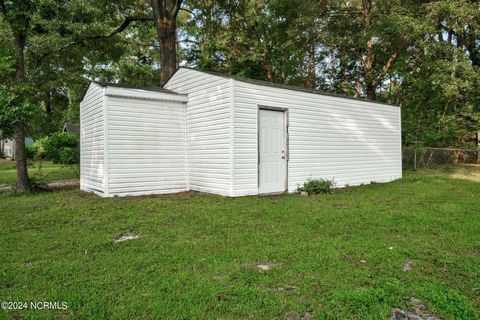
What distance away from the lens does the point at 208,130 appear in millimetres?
8219

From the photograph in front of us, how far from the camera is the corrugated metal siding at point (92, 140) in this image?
8008 millimetres

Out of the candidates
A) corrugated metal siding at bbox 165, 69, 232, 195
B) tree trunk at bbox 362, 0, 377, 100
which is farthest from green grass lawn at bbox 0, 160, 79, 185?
tree trunk at bbox 362, 0, 377, 100

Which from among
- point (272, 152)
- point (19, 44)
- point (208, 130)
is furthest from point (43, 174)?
Answer: point (272, 152)

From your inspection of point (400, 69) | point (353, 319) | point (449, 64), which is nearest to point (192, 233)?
point (353, 319)

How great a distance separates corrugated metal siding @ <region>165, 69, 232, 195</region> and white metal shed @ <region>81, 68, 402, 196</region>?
0.02 metres

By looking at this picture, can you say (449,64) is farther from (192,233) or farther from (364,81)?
(192,233)

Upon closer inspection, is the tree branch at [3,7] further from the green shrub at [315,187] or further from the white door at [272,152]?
the green shrub at [315,187]

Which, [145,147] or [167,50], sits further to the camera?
[167,50]

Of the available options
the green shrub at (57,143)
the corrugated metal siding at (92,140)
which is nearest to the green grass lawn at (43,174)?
the corrugated metal siding at (92,140)

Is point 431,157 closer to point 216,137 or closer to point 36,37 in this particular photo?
point 216,137

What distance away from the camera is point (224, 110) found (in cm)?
768

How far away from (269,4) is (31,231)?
1606cm

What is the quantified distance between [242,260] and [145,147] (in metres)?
5.44

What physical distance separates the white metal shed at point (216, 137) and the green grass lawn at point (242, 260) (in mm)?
1625
